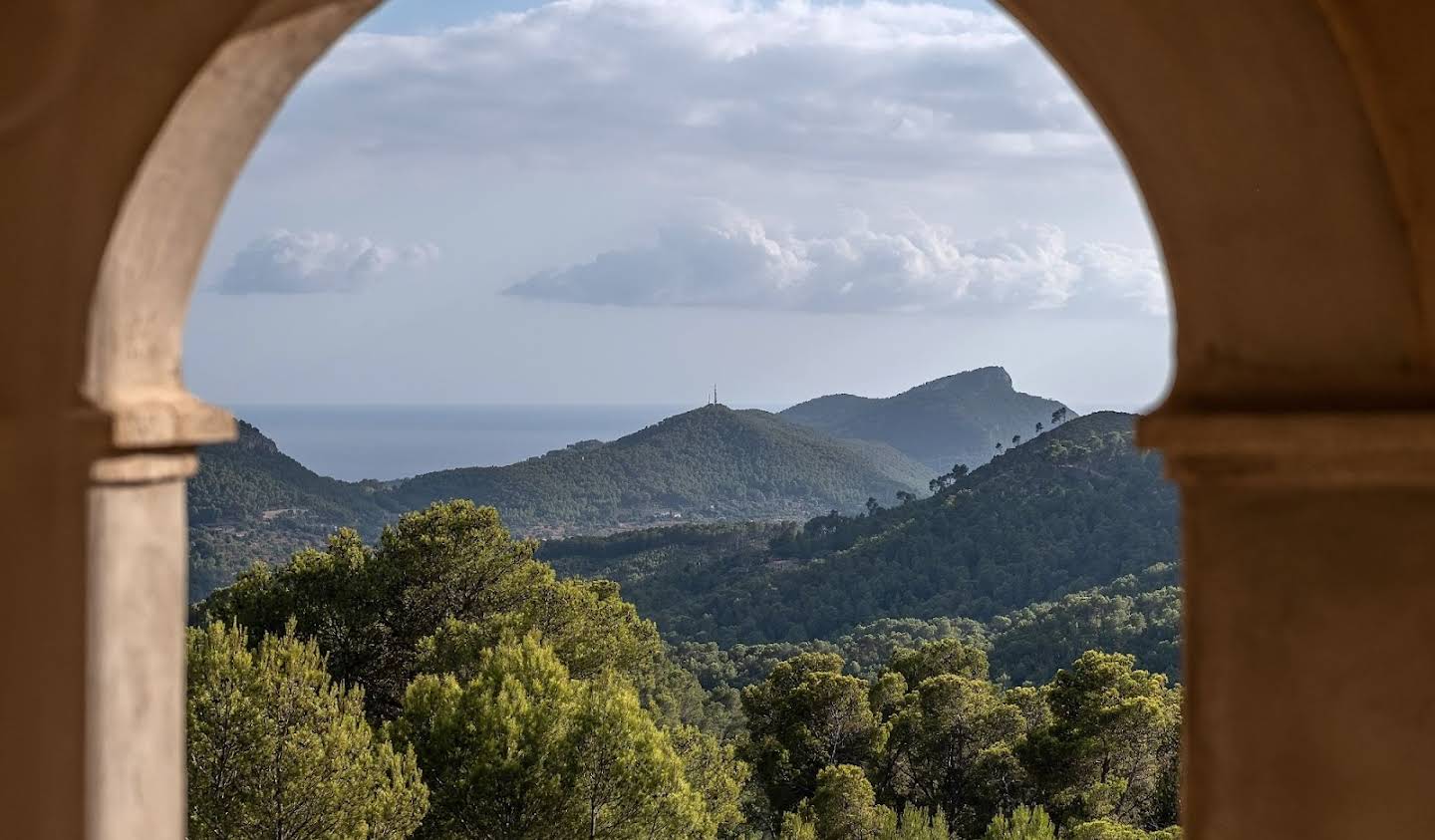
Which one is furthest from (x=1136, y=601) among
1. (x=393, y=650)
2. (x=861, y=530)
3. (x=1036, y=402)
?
(x=1036, y=402)

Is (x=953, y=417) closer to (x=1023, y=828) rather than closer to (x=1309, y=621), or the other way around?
(x=1023, y=828)

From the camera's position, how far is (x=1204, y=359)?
2.35 m

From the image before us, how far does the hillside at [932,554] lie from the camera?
51625mm

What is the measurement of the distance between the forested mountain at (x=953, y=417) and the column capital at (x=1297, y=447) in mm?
101198

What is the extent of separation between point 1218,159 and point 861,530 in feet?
196

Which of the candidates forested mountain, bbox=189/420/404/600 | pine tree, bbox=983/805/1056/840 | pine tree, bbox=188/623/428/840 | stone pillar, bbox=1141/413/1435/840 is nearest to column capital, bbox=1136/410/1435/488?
stone pillar, bbox=1141/413/1435/840

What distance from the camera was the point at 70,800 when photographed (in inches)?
106

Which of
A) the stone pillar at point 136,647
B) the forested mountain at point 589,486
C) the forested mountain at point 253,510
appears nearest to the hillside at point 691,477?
the forested mountain at point 589,486

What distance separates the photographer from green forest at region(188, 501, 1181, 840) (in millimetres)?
14648

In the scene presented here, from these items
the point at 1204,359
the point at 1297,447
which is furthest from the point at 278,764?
the point at 1297,447

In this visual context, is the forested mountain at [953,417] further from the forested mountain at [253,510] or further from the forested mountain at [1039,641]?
the forested mountain at [253,510]

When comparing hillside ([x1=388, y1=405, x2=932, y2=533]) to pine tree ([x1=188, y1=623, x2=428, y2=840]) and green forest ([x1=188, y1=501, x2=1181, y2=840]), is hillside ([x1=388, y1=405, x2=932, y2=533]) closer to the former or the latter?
green forest ([x1=188, y1=501, x2=1181, y2=840])

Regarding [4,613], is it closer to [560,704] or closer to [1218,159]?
[1218,159]

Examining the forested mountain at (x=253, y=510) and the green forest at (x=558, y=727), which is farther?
the forested mountain at (x=253, y=510)
